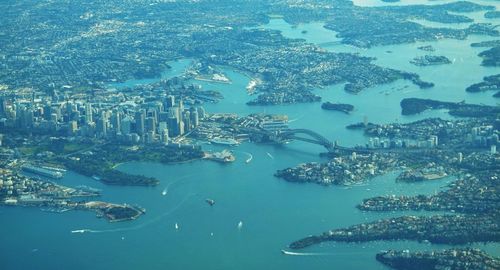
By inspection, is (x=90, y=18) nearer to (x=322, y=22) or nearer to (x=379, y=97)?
(x=322, y=22)

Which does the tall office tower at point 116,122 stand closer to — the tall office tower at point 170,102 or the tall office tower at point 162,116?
the tall office tower at point 162,116

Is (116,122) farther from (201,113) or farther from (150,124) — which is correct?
(201,113)

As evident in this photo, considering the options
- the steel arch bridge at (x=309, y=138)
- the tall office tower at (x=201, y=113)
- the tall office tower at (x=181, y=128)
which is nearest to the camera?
the steel arch bridge at (x=309, y=138)

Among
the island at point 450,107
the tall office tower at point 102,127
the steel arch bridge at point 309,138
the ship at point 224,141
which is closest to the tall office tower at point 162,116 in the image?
the tall office tower at point 102,127

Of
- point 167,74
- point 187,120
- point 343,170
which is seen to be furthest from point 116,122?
point 167,74

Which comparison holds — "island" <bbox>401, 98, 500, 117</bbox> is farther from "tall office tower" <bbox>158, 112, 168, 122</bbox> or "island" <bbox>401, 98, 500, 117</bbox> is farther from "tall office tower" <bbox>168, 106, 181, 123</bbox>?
"tall office tower" <bbox>158, 112, 168, 122</bbox>

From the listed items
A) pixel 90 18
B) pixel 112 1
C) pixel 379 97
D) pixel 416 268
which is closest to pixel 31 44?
pixel 90 18
